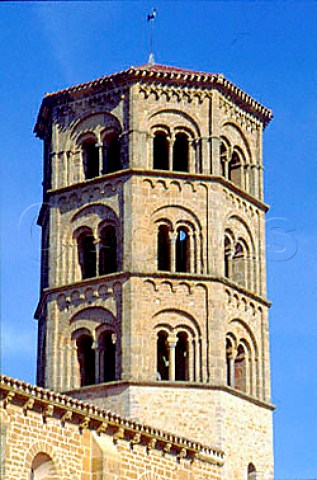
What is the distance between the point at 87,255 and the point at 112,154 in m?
3.48

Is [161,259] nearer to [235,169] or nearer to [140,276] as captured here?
[140,276]

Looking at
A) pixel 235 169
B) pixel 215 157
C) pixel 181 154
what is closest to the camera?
pixel 215 157

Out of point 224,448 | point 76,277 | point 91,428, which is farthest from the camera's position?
point 76,277

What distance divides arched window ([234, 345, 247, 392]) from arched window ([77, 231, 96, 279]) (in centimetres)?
526

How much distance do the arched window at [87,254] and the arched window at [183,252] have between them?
2670 mm

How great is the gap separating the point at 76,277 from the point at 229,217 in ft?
17.3

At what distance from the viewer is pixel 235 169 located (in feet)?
163

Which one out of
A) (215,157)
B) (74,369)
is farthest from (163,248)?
(74,369)

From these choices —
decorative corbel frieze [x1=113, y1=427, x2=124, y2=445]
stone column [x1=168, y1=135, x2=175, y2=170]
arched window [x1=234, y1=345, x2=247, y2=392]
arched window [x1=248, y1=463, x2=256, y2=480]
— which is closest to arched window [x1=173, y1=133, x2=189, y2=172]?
stone column [x1=168, y1=135, x2=175, y2=170]

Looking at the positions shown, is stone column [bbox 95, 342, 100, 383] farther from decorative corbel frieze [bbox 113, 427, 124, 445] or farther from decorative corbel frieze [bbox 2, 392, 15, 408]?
decorative corbel frieze [bbox 2, 392, 15, 408]

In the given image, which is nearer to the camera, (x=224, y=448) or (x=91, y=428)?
(x=91, y=428)

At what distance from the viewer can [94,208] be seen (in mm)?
47688

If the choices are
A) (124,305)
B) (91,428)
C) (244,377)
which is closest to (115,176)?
(124,305)

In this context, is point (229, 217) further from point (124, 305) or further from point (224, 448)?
point (224, 448)
